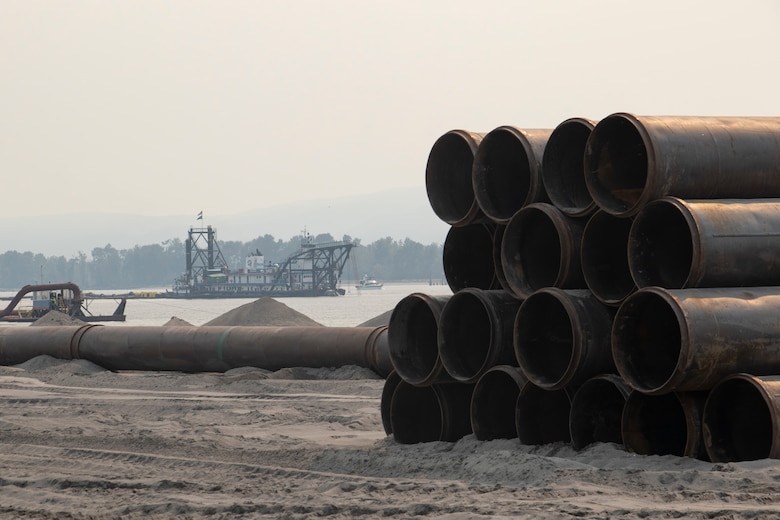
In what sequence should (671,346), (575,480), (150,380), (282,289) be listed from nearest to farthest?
(575,480) → (671,346) → (150,380) → (282,289)

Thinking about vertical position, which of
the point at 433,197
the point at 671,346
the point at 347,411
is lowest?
the point at 347,411

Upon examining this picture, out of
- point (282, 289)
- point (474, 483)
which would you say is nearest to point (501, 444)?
point (474, 483)

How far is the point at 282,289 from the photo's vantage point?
6068 inches

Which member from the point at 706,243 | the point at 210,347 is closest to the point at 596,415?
the point at 706,243

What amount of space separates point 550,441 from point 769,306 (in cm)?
257

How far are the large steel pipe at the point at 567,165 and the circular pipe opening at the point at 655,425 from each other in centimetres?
185

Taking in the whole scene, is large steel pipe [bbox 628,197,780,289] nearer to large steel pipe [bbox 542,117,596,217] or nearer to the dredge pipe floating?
large steel pipe [bbox 542,117,596,217]

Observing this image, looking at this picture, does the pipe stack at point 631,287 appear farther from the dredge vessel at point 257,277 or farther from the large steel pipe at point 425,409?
the dredge vessel at point 257,277

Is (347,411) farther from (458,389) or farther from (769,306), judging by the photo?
(769,306)

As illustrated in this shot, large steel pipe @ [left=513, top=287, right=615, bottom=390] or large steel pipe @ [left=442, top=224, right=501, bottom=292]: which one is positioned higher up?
large steel pipe @ [left=442, top=224, right=501, bottom=292]

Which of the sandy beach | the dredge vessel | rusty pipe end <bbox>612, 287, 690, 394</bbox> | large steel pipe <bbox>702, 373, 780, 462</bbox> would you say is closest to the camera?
the sandy beach

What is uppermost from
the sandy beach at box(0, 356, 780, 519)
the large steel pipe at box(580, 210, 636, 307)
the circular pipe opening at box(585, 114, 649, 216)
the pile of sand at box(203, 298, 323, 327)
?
the circular pipe opening at box(585, 114, 649, 216)

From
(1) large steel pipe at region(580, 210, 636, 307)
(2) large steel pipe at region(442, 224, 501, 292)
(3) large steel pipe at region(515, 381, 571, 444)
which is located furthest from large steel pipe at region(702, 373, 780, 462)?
(2) large steel pipe at region(442, 224, 501, 292)

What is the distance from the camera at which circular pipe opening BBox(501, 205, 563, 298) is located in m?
10.3
